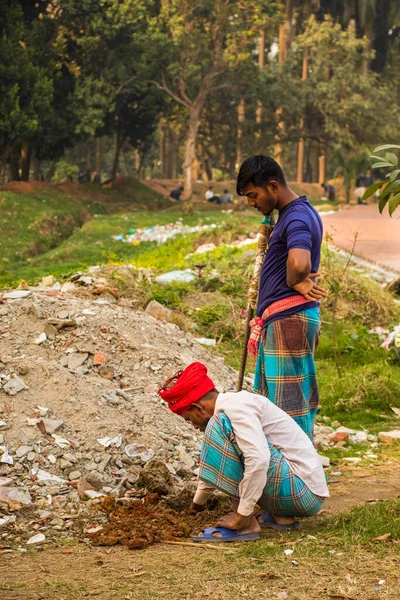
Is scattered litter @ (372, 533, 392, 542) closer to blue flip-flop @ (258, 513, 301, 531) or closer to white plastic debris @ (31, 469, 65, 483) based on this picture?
blue flip-flop @ (258, 513, 301, 531)

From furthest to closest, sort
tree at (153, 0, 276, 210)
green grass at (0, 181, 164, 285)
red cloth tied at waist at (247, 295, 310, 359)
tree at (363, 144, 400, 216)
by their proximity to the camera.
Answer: tree at (153, 0, 276, 210)
green grass at (0, 181, 164, 285)
red cloth tied at waist at (247, 295, 310, 359)
tree at (363, 144, 400, 216)

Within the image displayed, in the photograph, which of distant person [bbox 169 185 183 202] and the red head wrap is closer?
the red head wrap

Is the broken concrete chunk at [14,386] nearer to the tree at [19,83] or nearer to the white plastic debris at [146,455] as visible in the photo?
the white plastic debris at [146,455]

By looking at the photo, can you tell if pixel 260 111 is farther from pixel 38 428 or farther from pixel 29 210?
pixel 38 428

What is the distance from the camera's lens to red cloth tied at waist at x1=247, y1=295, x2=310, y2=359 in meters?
4.30

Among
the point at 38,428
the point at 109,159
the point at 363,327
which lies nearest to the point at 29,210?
the point at 363,327

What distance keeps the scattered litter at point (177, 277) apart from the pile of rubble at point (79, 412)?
3.49 meters

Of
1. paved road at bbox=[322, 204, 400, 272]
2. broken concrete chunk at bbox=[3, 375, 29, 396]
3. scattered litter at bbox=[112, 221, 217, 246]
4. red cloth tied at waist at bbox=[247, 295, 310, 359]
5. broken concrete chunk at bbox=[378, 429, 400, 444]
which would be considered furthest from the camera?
scattered litter at bbox=[112, 221, 217, 246]

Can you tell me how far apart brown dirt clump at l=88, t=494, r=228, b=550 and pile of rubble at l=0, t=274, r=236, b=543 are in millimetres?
148

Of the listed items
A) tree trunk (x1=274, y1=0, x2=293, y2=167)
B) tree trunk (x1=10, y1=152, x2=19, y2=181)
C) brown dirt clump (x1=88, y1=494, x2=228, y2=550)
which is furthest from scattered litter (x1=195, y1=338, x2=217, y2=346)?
tree trunk (x1=274, y1=0, x2=293, y2=167)

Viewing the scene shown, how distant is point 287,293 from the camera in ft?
14.1

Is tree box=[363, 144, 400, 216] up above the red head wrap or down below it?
above

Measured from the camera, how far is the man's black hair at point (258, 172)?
4184 millimetres

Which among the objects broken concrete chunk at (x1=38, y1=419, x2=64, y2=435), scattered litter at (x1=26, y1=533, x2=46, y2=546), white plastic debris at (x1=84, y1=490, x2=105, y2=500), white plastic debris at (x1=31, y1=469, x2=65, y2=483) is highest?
broken concrete chunk at (x1=38, y1=419, x2=64, y2=435)
